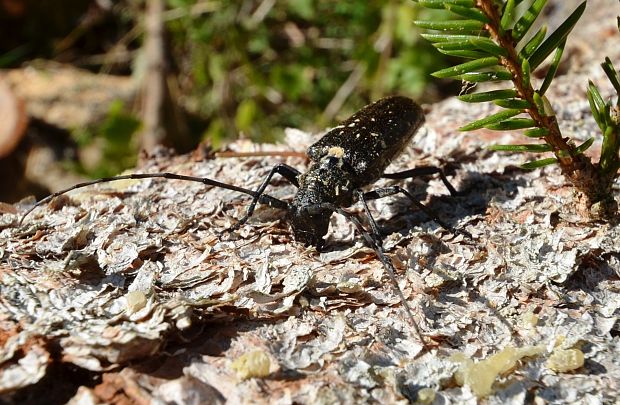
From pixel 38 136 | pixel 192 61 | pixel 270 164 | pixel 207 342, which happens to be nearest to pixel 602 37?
pixel 270 164

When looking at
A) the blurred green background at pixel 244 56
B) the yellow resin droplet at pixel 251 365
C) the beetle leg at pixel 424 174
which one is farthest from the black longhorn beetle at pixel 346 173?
the blurred green background at pixel 244 56

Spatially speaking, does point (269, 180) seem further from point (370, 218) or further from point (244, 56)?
point (244, 56)

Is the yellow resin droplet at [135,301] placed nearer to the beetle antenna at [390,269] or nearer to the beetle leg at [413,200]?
the beetle antenna at [390,269]


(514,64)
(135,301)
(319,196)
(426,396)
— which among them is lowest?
(426,396)

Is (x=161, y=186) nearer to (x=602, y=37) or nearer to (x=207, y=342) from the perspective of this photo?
(x=207, y=342)

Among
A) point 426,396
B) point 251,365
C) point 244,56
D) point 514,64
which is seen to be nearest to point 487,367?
point 426,396

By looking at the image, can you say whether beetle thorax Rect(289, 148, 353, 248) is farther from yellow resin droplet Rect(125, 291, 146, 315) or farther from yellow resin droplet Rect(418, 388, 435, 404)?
yellow resin droplet Rect(418, 388, 435, 404)
